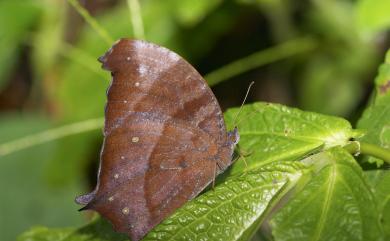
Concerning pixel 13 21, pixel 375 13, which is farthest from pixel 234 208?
pixel 13 21

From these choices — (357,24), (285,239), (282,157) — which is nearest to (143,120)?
(282,157)

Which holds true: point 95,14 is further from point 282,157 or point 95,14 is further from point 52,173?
point 282,157

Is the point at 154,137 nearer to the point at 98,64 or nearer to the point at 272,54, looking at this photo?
the point at 98,64

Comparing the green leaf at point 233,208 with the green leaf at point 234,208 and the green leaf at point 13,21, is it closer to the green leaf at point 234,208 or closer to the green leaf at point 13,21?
the green leaf at point 234,208

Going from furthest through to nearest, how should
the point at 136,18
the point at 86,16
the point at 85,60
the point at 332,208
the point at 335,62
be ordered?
the point at 335,62
the point at 85,60
the point at 136,18
the point at 86,16
the point at 332,208

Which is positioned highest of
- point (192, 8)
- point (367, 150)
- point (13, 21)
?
point (13, 21)

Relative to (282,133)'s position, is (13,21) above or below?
above

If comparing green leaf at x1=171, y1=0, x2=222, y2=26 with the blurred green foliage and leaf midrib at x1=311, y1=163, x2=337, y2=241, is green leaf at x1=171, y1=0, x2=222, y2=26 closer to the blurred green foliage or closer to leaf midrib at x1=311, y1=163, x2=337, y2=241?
the blurred green foliage

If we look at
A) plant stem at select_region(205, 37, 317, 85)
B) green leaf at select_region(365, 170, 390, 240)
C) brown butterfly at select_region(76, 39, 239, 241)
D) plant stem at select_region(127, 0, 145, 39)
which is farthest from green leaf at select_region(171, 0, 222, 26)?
green leaf at select_region(365, 170, 390, 240)
